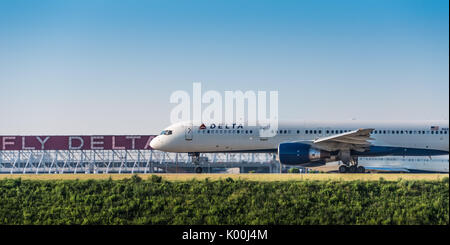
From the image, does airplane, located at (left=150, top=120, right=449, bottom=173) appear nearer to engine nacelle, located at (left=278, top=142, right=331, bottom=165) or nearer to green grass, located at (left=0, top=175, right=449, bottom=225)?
engine nacelle, located at (left=278, top=142, right=331, bottom=165)

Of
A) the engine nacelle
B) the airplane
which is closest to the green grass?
the engine nacelle

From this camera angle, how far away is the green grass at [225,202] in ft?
68.6

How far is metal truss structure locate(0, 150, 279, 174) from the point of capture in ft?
167

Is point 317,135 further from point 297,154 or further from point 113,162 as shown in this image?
point 113,162

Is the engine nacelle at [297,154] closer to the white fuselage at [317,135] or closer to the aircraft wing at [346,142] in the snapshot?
the aircraft wing at [346,142]

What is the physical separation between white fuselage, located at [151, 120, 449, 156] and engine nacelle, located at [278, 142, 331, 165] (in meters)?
2.40

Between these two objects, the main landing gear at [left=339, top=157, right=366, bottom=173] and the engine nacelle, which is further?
the main landing gear at [left=339, top=157, right=366, bottom=173]

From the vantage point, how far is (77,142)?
57.0m

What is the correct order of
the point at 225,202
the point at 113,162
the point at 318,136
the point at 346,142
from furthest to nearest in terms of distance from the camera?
the point at 113,162, the point at 318,136, the point at 346,142, the point at 225,202

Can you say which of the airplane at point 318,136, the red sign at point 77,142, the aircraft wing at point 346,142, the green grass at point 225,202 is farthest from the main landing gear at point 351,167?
the red sign at point 77,142

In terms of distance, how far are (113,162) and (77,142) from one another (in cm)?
607

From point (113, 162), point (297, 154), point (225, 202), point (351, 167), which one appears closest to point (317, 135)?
point (351, 167)

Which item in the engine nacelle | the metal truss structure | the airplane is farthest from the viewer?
the metal truss structure

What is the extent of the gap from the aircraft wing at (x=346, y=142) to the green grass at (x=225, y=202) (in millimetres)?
5619
